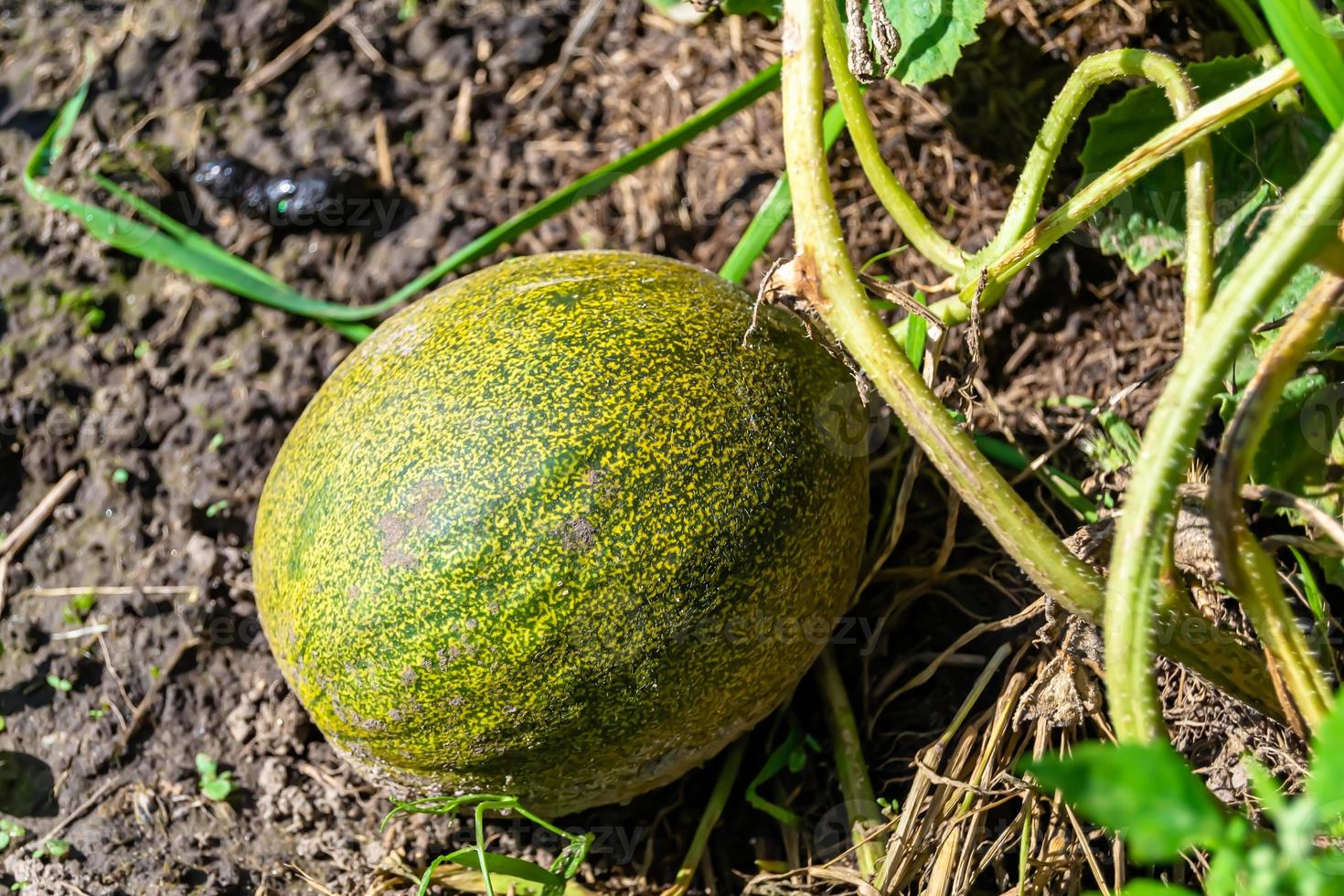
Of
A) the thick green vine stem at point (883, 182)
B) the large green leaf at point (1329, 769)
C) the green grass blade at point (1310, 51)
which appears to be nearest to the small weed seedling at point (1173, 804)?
the large green leaf at point (1329, 769)

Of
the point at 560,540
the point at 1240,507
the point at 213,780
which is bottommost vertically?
the point at 213,780

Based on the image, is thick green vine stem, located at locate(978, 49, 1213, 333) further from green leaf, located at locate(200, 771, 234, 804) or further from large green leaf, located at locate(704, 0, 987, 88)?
green leaf, located at locate(200, 771, 234, 804)

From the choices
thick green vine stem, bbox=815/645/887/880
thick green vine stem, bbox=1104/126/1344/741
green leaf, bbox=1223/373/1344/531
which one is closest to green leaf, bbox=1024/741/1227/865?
thick green vine stem, bbox=1104/126/1344/741

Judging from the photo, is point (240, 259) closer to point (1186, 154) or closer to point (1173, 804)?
point (1186, 154)

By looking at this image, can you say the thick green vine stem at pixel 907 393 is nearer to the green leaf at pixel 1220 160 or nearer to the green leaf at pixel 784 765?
the green leaf at pixel 1220 160

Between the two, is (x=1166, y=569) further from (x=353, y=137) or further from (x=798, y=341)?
(x=353, y=137)

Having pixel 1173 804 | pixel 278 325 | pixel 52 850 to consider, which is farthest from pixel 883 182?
pixel 52 850
